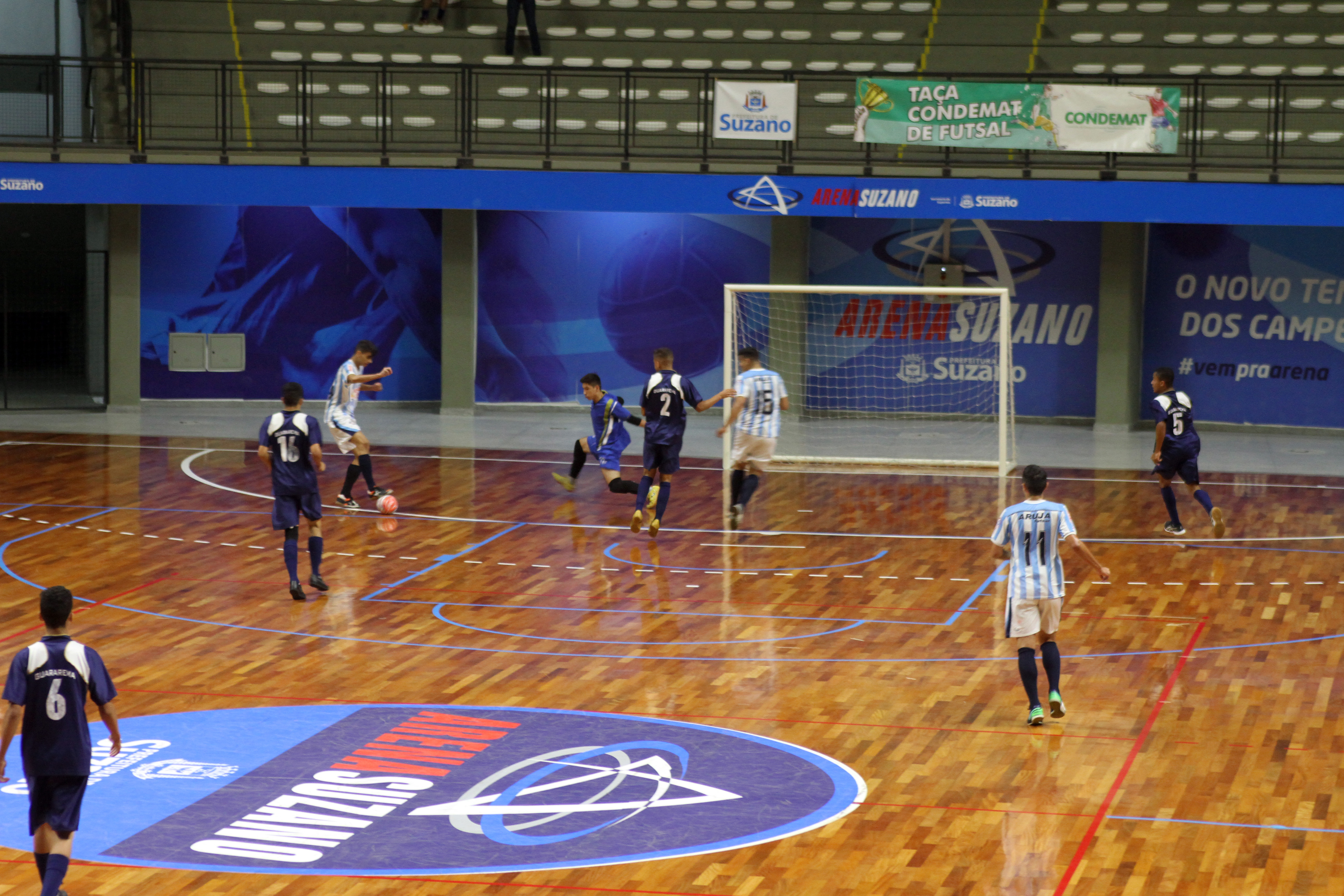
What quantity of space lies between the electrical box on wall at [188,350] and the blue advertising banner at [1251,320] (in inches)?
602

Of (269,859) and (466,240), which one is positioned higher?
(466,240)

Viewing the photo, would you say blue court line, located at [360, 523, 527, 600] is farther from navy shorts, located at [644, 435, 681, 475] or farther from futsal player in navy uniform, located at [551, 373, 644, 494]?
navy shorts, located at [644, 435, 681, 475]

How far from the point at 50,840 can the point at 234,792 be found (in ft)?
5.91

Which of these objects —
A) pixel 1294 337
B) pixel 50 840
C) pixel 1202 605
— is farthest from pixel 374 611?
pixel 1294 337

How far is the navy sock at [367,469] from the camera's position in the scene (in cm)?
1725

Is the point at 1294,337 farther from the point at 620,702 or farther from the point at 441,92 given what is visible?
the point at 620,702

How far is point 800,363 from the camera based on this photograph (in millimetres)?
25359

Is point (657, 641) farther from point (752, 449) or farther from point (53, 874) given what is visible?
point (53, 874)

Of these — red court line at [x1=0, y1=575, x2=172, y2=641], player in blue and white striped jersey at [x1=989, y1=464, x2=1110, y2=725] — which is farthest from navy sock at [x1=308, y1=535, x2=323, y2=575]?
A: player in blue and white striped jersey at [x1=989, y1=464, x2=1110, y2=725]

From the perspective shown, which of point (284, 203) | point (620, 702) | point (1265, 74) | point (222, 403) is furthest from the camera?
point (222, 403)

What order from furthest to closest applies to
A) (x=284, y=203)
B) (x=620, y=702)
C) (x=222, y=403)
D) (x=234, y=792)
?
(x=222, y=403) < (x=284, y=203) < (x=620, y=702) < (x=234, y=792)

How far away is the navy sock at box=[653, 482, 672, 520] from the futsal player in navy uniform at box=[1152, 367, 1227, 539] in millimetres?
4912

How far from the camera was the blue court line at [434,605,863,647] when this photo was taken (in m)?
12.2

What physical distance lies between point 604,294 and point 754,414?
10423mm
